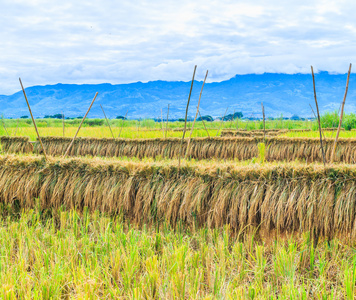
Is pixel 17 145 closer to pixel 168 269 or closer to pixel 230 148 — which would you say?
pixel 230 148

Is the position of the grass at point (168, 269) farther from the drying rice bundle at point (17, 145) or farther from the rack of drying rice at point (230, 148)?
the drying rice bundle at point (17, 145)

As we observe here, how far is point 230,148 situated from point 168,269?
6403 millimetres

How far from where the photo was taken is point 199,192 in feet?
10.6

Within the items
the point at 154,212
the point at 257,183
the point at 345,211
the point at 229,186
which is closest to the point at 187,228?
the point at 154,212

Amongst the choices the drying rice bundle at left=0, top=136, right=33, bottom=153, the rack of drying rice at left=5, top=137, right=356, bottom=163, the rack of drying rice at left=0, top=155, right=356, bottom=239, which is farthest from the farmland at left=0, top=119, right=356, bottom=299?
the drying rice bundle at left=0, top=136, right=33, bottom=153

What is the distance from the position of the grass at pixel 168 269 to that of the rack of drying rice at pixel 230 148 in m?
5.06

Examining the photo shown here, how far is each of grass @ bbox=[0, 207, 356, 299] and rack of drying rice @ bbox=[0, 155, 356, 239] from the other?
0.63 ft

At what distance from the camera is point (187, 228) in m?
3.29

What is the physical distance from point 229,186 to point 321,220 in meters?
0.89

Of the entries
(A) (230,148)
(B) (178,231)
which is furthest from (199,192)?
(A) (230,148)

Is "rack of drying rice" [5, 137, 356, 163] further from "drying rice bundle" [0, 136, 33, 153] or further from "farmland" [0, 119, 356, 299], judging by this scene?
"farmland" [0, 119, 356, 299]

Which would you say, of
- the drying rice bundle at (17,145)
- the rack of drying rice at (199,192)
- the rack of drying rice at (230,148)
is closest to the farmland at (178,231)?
the rack of drying rice at (199,192)

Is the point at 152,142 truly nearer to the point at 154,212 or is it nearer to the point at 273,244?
the point at 154,212

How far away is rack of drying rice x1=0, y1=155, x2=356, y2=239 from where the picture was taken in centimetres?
292
